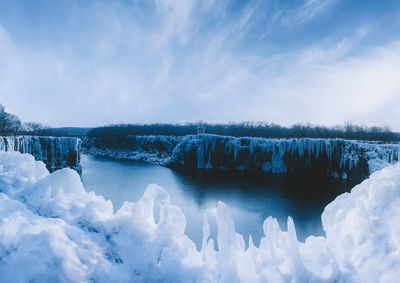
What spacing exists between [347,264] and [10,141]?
25101 mm

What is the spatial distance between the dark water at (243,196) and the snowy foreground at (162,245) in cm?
593

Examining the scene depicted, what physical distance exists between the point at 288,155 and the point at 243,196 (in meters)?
13.7

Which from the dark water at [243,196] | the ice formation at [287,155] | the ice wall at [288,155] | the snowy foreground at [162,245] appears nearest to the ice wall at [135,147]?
the ice formation at [287,155]

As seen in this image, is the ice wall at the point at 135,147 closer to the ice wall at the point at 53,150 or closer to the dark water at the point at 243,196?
the ice wall at the point at 53,150

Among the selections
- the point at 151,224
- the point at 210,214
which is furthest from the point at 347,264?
the point at 210,214

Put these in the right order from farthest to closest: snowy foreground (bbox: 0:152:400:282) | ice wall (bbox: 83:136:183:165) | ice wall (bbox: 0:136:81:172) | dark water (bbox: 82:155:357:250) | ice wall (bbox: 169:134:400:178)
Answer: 1. ice wall (bbox: 83:136:183:165)
2. ice wall (bbox: 169:134:400:178)
3. ice wall (bbox: 0:136:81:172)
4. dark water (bbox: 82:155:357:250)
5. snowy foreground (bbox: 0:152:400:282)

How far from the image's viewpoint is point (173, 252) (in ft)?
12.2

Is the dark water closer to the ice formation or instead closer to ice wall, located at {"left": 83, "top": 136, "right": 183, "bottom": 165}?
the ice formation

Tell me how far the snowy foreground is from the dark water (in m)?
5.93

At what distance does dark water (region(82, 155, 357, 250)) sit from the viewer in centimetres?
1234

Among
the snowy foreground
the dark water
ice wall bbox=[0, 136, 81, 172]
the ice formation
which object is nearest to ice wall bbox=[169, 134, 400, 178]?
the ice formation

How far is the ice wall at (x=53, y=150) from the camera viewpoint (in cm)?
2445

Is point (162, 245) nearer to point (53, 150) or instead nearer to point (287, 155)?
point (53, 150)

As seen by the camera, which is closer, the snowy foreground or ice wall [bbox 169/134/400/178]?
the snowy foreground
